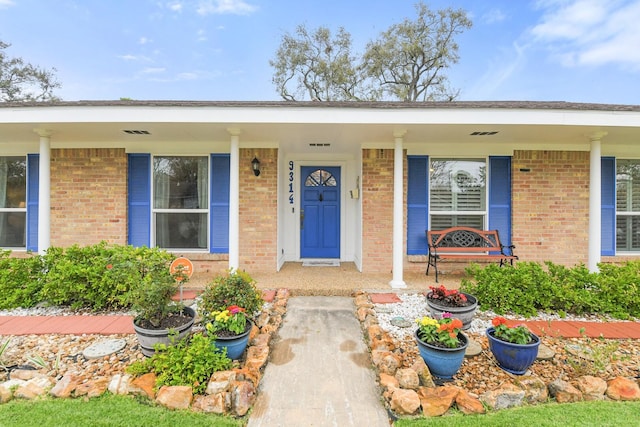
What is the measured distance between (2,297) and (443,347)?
17.7ft

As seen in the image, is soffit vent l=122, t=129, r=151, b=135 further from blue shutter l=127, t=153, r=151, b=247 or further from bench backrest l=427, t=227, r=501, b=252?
bench backrest l=427, t=227, r=501, b=252

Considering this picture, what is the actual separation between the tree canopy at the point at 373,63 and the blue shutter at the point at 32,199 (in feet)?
36.8

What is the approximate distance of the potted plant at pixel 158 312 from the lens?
2672 millimetres

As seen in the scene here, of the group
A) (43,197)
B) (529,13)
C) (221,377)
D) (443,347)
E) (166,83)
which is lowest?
(221,377)

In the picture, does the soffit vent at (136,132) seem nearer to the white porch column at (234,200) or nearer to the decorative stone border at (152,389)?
the white porch column at (234,200)

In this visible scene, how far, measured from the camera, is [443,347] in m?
2.42

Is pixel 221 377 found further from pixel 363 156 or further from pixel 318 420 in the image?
pixel 363 156

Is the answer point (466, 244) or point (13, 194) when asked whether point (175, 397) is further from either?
point (13, 194)

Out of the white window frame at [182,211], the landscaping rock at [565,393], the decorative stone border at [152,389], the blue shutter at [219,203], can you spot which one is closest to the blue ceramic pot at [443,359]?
the landscaping rock at [565,393]

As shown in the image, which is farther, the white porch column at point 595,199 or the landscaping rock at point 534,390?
the white porch column at point 595,199

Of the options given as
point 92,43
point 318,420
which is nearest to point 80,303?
point 318,420

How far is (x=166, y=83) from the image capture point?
15.3m

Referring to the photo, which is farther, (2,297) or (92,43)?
(92,43)

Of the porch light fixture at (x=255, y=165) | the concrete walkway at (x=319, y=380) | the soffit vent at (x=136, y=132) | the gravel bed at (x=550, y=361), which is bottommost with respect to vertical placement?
the concrete walkway at (x=319, y=380)
